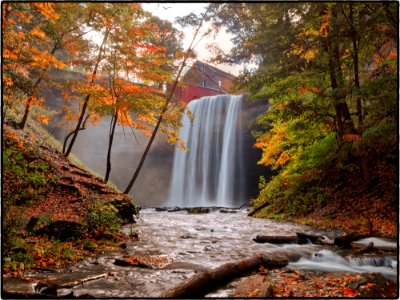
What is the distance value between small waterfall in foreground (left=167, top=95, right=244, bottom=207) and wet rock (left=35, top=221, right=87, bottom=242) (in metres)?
19.9

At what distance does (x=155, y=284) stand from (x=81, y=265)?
1506mm

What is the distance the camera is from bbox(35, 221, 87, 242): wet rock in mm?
6031

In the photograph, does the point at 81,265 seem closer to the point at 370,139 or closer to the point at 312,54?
the point at 370,139

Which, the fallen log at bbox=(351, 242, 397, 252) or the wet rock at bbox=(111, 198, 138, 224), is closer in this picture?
the fallen log at bbox=(351, 242, 397, 252)

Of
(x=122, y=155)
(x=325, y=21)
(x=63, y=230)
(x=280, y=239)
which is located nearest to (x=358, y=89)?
(x=325, y=21)

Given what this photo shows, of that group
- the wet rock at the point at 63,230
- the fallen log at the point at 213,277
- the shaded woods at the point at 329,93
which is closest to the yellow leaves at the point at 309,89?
the shaded woods at the point at 329,93

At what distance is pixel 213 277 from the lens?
4.16 meters

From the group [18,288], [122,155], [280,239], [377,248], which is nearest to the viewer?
[18,288]

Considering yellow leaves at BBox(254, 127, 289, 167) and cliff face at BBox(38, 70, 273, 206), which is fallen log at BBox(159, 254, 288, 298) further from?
cliff face at BBox(38, 70, 273, 206)

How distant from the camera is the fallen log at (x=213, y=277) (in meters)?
3.63

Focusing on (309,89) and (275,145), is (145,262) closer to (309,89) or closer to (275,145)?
(309,89)

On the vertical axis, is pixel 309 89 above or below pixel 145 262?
above

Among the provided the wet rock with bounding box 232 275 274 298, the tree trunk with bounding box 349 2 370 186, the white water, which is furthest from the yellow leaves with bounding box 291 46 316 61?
the wet rock with bounding box 232 275 274 298

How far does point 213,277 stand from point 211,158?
2393 centimetres
